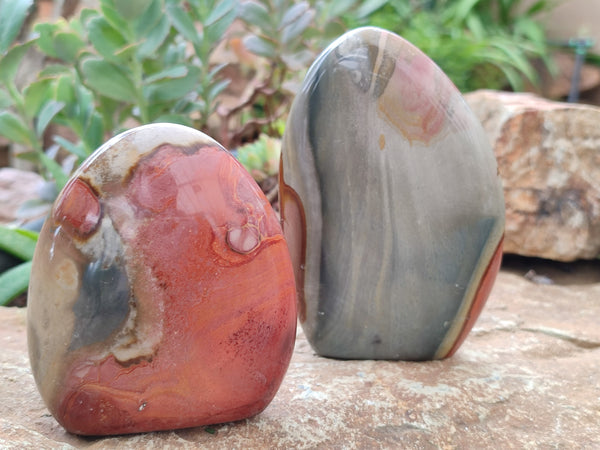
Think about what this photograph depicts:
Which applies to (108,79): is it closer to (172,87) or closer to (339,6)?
(172,87)

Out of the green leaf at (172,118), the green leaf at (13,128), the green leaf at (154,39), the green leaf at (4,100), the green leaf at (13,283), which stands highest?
the green leaf at (154,39)

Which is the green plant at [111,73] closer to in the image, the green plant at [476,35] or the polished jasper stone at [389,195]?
the polished jasper stone at [389,195]

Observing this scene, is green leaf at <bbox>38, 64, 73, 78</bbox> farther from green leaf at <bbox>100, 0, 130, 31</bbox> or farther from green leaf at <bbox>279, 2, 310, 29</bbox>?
green leaf at <bbox>279, 2, 310, 29</bbox>

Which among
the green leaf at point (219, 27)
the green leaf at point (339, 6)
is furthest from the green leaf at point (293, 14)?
the green leaf at point (339, 6)

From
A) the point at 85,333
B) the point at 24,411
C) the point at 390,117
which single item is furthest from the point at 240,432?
the point at 390,117

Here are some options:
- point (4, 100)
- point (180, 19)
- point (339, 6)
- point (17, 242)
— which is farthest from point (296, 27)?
point (17, 242)

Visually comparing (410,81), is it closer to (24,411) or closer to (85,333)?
(85,333)
